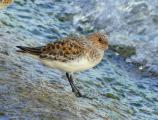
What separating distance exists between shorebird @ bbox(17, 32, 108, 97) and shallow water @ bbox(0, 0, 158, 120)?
0.32 meters

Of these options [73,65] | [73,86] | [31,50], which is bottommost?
[73,86]

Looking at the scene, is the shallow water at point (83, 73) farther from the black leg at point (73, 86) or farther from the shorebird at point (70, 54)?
the shorebird at point (70, 54)

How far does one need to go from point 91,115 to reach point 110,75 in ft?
7.15

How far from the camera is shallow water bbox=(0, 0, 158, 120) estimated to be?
6.91m

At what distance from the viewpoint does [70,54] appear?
7.37m

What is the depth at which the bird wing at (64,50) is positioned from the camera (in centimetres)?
738

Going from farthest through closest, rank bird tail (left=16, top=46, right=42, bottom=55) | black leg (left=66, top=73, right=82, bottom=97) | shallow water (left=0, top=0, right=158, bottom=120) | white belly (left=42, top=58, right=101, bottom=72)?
black leg (left=66, top=73, right=82, bottom=97), bird tail (left=16, top=46, right=42, bottom=55), white belly (left=42, top=58, right=101, bottom=72), shallow water (left=0, top=0, right=158, bottom=120)

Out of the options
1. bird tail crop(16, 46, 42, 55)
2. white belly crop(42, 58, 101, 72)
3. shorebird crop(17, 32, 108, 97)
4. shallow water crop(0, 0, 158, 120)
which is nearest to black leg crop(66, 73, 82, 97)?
shorebird crop(17, 32, 108, 97)

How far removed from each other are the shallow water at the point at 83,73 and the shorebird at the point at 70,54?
319 mm

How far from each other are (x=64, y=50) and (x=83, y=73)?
1.37 metres

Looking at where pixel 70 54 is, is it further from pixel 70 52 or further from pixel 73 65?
pixel 73 65

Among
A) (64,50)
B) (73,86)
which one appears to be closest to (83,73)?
(73,86)

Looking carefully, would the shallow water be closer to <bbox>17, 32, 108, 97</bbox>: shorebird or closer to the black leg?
the black leg

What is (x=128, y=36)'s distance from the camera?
11.5 meters
